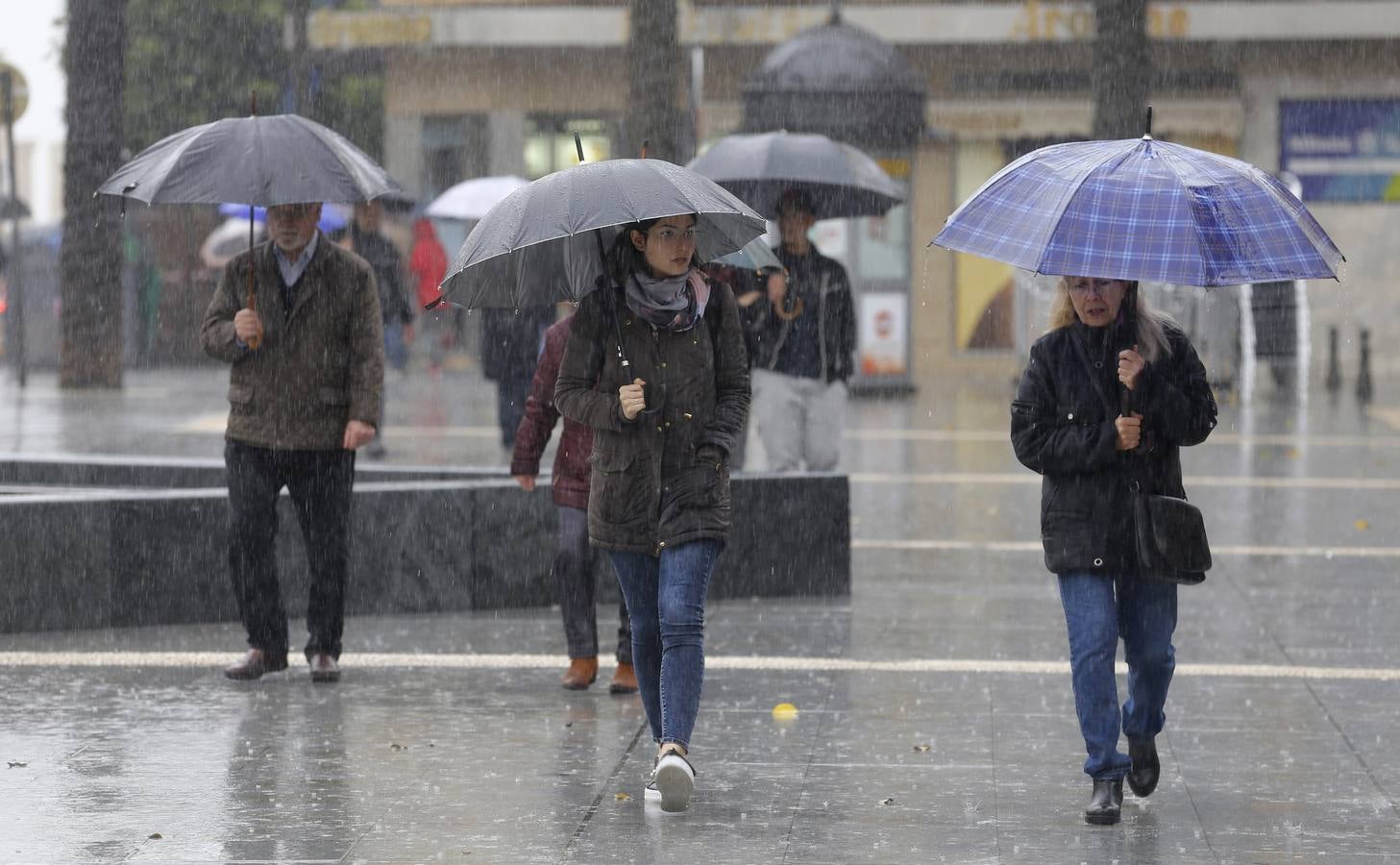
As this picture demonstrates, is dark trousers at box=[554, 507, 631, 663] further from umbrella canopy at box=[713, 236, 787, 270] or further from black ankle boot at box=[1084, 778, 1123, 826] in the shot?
black ankle boot at box=[1084, 778, 1123, 826]

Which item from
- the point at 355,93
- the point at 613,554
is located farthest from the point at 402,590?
the point at 355,93

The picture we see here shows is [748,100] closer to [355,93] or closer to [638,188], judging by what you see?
[638,188]

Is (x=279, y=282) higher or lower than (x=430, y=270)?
lower

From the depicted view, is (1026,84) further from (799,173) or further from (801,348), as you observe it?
(801,348)

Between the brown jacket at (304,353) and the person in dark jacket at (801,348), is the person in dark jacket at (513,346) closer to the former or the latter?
the person in dark jacket at (801,348)

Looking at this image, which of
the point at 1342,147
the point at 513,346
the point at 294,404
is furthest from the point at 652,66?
the point at 294,404

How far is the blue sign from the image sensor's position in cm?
2534

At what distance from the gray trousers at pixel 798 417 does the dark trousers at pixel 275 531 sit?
2.73 m

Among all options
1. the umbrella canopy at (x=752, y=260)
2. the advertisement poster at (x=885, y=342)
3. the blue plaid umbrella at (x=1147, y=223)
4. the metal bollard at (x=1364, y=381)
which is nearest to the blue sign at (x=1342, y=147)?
the metal bollard at (x=1364, y=381)

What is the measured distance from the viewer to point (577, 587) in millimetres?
7441

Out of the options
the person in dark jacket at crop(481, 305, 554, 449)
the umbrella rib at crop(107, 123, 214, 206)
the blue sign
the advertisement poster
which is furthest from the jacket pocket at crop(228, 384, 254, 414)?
the blue sign

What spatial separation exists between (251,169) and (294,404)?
0.80 meters

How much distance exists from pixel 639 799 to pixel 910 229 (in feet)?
60.3

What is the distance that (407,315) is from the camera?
47.4ft
